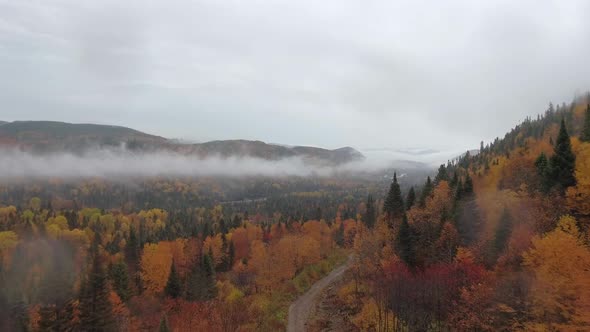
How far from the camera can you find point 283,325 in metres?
56.0

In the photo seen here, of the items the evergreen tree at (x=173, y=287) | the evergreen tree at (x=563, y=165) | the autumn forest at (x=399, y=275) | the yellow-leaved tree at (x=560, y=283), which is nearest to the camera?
the yellow-leaved tree at (x=560, y=283)

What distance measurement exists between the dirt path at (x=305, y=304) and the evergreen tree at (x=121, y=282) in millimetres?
31395

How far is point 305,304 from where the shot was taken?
6431 centimetres

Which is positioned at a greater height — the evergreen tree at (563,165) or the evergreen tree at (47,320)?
the evergreen tree at (563,165)

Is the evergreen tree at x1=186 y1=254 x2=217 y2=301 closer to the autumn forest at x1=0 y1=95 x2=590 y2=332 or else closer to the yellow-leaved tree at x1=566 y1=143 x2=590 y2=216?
the autumn forest at x1=0 y1=95 x2=590 y2=332

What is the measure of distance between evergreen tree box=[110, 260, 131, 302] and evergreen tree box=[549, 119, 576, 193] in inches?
2774

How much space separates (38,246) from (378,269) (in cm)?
9295

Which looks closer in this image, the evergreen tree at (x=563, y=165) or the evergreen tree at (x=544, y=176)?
the evergreen tree at (x=563, y=165)

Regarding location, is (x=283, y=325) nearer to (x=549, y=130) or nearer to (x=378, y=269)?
(x=378, y=269)

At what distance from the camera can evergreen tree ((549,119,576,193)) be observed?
42.6 meters

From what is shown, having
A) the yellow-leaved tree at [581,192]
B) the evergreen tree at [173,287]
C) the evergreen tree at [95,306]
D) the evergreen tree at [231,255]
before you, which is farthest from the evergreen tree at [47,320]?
the yellow-leaved tree at [581,192]

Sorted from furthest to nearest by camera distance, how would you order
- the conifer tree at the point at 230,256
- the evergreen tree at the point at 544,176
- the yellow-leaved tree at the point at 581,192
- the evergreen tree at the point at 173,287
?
1. the conifer tree at the point at 230,256
2. the evergreen tree at the point at 173,287
3. the evergreen tree at the point at 544,176
4. the yellow-leaved tree at the point at 581,192

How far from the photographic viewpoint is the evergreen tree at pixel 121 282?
69750 mm

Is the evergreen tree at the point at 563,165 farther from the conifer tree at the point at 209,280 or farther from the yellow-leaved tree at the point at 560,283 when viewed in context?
the conifer tree at the point at 209,280
